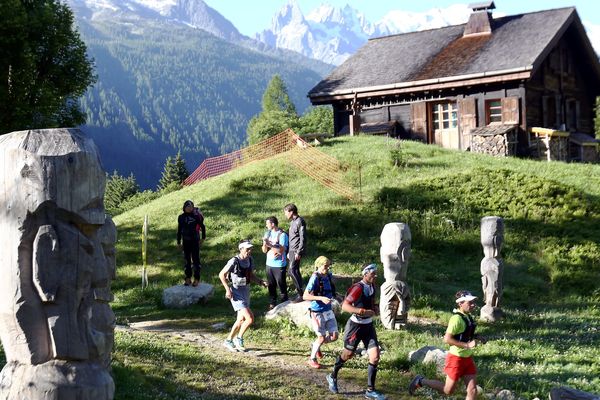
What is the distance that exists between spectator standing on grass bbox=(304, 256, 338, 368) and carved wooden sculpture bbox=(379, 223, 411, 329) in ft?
9.36

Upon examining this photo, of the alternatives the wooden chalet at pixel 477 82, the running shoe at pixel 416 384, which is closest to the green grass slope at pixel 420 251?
the running shoe at pixel 416 384

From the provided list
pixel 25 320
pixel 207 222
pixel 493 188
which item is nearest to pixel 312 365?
pixel 25 320

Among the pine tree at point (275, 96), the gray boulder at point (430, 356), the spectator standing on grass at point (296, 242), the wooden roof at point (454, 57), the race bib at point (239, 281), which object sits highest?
the pine tree at point (275, 96)

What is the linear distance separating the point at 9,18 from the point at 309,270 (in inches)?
419

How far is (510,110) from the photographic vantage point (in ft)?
95.5

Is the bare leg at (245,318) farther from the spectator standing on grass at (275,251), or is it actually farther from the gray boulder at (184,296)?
the gray boulder at (184,296)

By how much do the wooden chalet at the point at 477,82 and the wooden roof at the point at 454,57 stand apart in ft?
0.16

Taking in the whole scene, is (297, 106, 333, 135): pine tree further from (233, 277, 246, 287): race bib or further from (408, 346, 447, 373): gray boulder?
(408, 346, 447, 373): gray boulder

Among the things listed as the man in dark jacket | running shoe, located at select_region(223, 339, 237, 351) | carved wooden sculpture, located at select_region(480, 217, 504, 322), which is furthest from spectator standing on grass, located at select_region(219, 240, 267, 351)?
carved wooden sculpture, located at select_region(480, 217, 504, 322)

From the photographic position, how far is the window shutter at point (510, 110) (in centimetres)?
2891

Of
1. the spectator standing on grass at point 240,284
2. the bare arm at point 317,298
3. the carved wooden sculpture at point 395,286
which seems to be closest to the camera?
the bare arm at point 317,298

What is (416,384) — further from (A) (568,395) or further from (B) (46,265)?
(B) (46,265)

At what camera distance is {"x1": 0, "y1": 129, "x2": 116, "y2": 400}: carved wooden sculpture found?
3.65 metres

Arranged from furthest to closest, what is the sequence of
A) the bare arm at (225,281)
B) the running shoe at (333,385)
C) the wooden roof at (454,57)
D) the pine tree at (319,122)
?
1. the pine tree at (319,122)
2. the wooden roof at (454,57)
3. the bare arm at (225,281)
4. the running shoe at (333,385)
